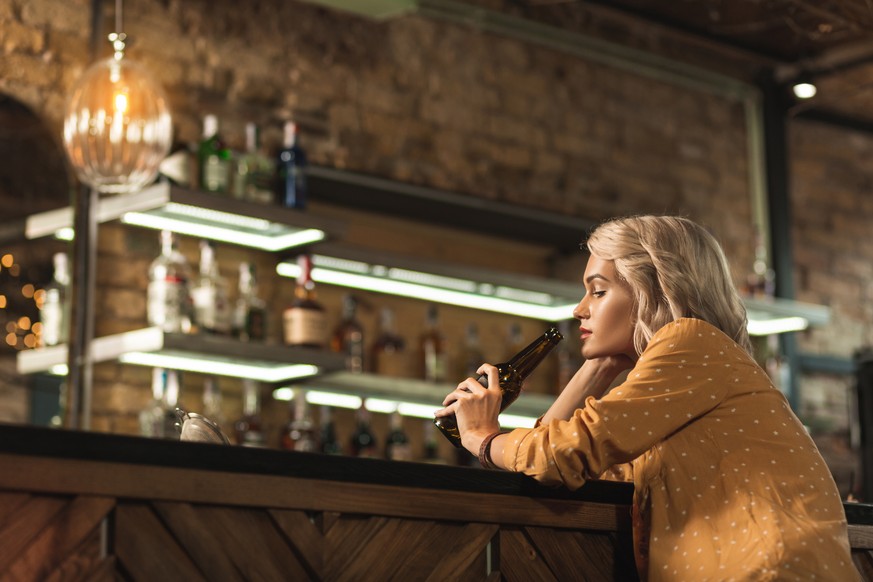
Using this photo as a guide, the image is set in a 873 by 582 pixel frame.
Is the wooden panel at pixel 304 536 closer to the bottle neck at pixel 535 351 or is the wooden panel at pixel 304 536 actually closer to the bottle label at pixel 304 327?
the bottle neck at pixel 535 351

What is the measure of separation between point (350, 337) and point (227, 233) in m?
0.63

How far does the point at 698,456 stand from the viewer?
1980 mm

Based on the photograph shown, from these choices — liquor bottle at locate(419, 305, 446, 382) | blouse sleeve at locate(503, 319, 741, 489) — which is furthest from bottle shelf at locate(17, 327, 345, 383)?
blouse sleeve at locate(503, 319, 741, 489)

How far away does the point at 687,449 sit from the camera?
1985 millimetres

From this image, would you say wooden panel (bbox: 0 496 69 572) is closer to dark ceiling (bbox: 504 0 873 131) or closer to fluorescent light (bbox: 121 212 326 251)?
fluorescent light (bbox: 121 212 326 251)

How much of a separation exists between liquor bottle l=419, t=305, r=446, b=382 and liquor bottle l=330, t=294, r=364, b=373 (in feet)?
1.00

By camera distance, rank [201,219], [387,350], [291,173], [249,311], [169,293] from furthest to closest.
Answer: [387,350], [291,173], [249,311], [201,219], [169,293]

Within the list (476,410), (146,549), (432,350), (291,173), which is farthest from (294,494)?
(432,350)

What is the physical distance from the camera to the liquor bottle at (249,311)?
4309mm

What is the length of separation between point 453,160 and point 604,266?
2959 mm

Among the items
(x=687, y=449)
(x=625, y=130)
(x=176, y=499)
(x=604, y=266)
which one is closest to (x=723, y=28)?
(x=625, y=130)

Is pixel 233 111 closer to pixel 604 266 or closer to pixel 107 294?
pixel 107 294

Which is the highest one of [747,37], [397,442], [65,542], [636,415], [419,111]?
[747,37]

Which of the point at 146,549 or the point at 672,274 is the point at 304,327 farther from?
the point at 146,549
